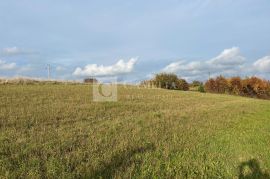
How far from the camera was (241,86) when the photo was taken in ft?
287

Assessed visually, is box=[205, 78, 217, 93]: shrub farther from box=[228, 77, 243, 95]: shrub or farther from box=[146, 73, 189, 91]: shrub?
box=[146, 73, 189, 91]: shrub

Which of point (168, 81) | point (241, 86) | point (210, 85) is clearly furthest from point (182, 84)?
point (241, 86)

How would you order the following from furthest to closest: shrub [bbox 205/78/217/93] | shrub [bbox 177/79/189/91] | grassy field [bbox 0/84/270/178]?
shrub [bbox 205/78/217/93], shrub [bbox 177/79/189/91], grassy field [bbox 0/84/270/178]

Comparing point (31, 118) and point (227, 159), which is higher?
point (31, 118)

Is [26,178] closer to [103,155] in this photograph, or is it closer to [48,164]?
[48,164]

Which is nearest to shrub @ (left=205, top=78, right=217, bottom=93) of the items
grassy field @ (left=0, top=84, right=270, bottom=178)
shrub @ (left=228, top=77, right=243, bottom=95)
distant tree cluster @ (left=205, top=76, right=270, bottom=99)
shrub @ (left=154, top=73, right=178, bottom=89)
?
distant tree cluster @ (left=205, top=76, right=270, bottom=99)

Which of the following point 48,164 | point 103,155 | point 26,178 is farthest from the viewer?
point 103,155

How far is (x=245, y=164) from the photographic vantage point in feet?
26.0

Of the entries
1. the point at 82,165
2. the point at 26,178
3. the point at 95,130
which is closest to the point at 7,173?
the point at 26,178

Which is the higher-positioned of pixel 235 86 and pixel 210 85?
pixel 210 85

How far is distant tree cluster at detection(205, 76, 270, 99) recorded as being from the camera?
87.6 m

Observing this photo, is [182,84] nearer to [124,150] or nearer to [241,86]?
[241,86]

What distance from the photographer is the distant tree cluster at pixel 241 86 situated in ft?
287

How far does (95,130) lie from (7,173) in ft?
17.3
